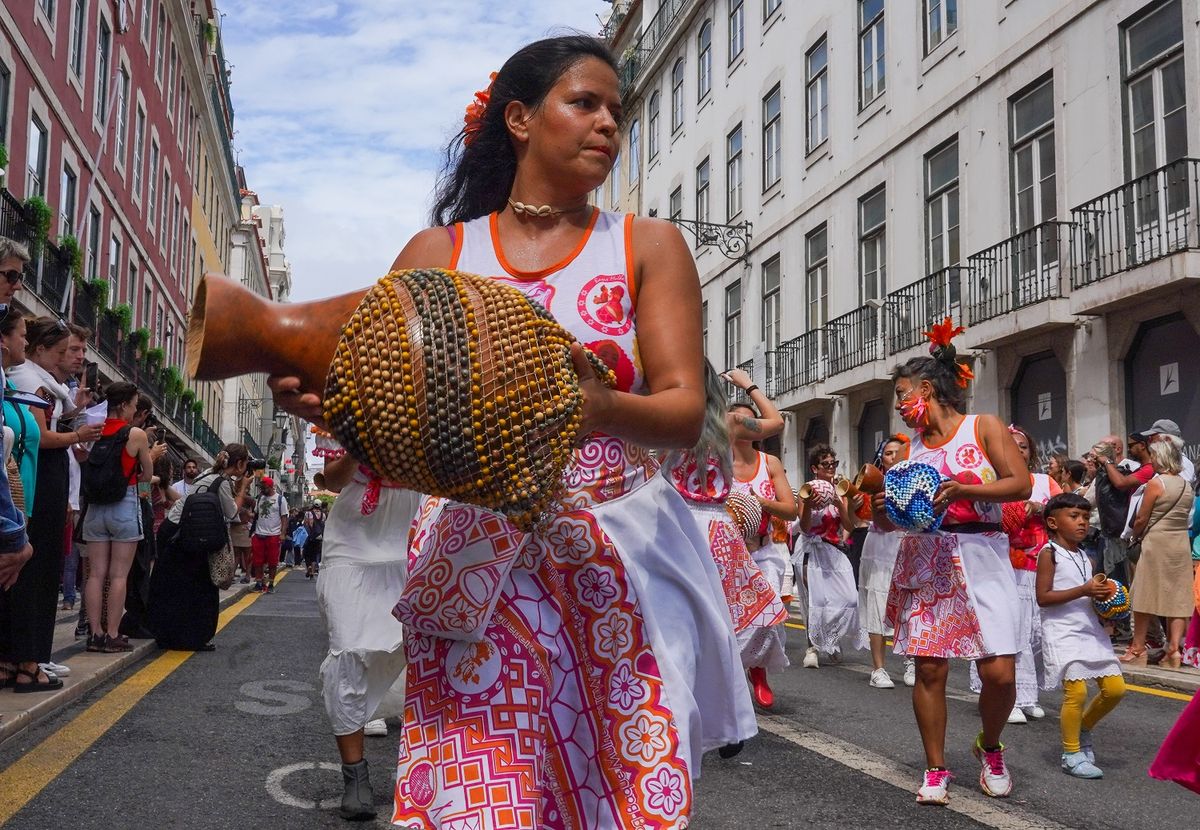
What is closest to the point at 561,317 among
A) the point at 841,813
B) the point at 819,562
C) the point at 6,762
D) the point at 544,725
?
the point at 544,725

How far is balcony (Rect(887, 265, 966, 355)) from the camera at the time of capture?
18.5 metres

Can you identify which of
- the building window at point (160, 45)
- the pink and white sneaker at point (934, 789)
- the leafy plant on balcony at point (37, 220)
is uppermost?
the building window at point (160, 45)

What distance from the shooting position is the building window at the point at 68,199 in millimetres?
21855

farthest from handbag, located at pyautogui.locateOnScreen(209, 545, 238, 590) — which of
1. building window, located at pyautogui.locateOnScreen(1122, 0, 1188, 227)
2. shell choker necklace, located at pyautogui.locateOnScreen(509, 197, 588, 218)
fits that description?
building window, located at pyautogui.locateOnScreen(1122, 0, 1188, 227)

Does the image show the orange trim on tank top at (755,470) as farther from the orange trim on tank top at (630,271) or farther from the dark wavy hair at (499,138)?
the orange trim on tank top at (630,271)

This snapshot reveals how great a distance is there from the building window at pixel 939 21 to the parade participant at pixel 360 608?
16.6 m

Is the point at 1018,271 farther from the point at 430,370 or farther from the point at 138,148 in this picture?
the point at 138,148

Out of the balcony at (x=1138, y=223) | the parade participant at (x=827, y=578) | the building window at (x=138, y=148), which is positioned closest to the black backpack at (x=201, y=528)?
the parade participant at (x=827, y=578)

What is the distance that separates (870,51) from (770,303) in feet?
21.8

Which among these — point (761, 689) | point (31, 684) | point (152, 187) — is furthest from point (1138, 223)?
point (152, 187)

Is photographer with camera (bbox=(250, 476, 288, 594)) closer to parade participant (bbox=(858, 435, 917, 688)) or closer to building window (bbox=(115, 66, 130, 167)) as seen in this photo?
parade participant (bbox=(858, 435, 917, 688))

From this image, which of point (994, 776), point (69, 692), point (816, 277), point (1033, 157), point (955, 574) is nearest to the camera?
point (994, 776)

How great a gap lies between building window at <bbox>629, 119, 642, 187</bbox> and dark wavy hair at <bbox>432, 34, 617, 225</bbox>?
35950mm

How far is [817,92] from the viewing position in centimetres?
2438
